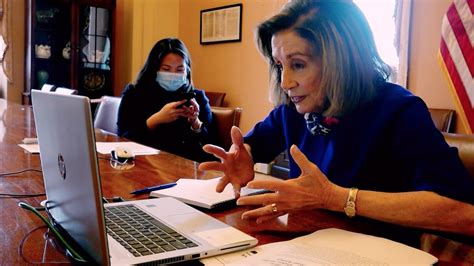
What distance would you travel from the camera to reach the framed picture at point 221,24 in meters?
3.93

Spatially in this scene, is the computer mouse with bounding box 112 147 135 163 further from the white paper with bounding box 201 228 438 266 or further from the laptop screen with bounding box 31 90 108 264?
the white paper with bounding box 201 228 438 266

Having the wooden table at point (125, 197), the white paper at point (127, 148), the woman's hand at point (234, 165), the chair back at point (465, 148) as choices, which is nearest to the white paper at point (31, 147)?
the wooden table at point (125, 197)

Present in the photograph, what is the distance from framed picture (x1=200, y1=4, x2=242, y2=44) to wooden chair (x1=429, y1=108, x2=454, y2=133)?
2006 mm

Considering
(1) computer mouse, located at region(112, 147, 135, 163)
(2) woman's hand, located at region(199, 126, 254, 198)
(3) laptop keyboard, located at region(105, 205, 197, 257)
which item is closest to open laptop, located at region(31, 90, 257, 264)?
(3) laptop keyboard, located at region(105, 205, 197, 257)

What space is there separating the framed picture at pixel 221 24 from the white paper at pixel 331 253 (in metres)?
3.35

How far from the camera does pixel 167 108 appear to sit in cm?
204

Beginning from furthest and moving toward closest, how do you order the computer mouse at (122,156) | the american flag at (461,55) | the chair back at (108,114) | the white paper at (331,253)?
the chair back at (108,114) < the american flag at (461,55) < the computer mouse at (122,156) < the white paper at (331,253)

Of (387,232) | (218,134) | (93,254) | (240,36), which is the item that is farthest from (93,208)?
(240,36)

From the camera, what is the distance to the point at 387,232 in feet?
2.76

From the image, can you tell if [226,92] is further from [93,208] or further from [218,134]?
[93,208]

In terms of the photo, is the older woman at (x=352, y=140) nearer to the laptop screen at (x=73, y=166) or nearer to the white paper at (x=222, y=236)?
the white paper at (x=222, y=236)

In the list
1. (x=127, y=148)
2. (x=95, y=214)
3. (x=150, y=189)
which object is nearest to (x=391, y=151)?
(x=150, y=189)

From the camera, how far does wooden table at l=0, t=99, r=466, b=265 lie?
2.27 ft

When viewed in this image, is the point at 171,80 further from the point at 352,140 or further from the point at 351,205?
the point at 351,205
